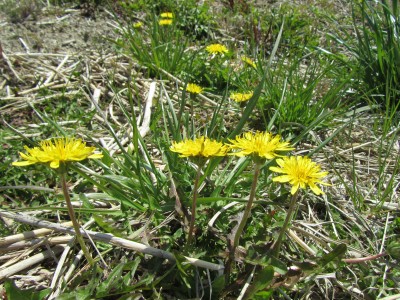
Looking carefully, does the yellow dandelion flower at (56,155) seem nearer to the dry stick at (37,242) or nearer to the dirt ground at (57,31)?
the dry stick at (37,242)

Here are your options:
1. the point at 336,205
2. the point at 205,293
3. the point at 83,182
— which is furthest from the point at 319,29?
the point at 205,293

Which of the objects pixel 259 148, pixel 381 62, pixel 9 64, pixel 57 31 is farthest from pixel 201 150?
pixel 57 31

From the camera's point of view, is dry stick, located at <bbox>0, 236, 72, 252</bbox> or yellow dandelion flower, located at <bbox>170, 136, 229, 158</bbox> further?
dry stick, located at <bbox>0, 236, 72, 252</bbox>

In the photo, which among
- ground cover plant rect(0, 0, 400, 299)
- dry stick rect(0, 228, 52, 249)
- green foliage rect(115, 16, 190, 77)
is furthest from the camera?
green foliage rect(115, 16, 190, 77)

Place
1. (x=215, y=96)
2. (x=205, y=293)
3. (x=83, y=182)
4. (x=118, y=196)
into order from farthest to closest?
(x=215, y=96), (x=83, y=182), (x=118, y=196), (x=205, y=293)

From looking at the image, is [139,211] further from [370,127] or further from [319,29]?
[319,29]

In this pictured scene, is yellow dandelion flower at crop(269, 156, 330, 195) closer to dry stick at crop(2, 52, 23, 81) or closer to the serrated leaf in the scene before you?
the serrated leaf

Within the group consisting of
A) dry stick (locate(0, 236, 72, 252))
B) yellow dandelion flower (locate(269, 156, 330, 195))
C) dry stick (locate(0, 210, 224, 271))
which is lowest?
dry stick (locate(0, 236, 72, 252))

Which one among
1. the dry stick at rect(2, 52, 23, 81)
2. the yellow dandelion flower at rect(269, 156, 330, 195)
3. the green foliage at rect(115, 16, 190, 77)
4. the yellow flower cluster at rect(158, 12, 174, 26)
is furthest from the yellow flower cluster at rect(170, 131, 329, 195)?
the yellow flower cluster at rect(158, 12, 174, 26)
